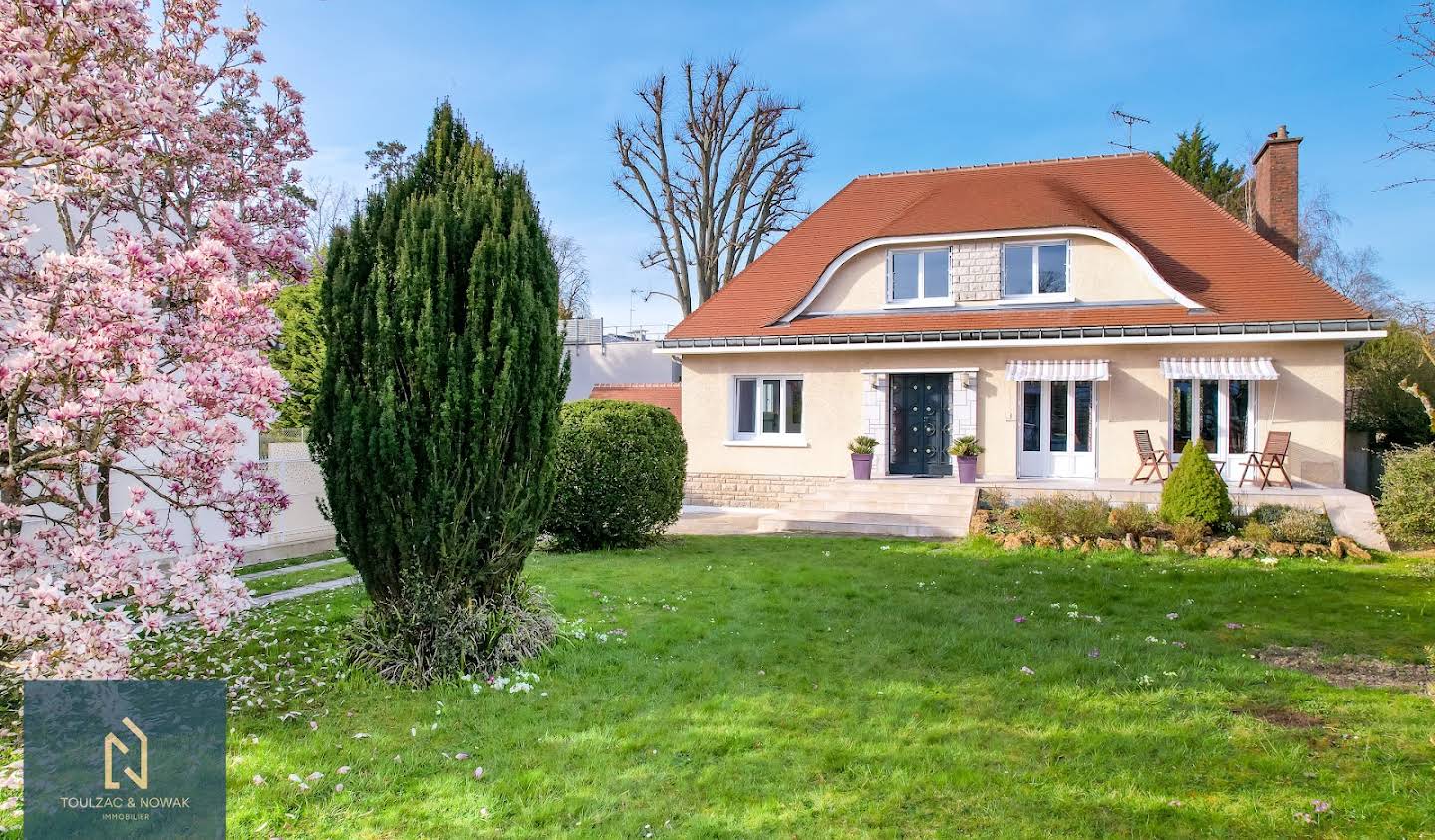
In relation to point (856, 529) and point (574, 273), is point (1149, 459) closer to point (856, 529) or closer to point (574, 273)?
point (856, 529)

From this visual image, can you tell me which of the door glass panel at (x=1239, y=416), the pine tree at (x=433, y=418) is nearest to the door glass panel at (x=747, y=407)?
the door glass panel at (x=1239, y=416)

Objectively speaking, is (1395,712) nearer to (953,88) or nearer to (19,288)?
(19,288)

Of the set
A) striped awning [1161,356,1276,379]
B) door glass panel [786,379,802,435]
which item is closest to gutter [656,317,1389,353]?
striped awning [1161,356,1276,379]

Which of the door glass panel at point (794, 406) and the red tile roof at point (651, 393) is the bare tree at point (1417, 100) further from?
the red tile roof at point (651, 393)

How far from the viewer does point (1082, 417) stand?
1912cm

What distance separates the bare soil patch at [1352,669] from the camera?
6.60 meters

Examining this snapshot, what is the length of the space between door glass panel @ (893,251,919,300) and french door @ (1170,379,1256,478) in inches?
263

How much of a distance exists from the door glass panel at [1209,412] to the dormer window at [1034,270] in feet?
12.8

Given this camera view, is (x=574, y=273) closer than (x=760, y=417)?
No

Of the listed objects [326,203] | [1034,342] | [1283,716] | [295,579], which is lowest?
[295,579]

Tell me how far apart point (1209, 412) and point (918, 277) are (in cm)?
765

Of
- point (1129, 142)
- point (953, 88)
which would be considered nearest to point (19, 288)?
point (953, 88)

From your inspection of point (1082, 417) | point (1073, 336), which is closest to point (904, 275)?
point (1073, 336)

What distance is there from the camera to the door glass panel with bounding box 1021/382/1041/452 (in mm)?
19391
